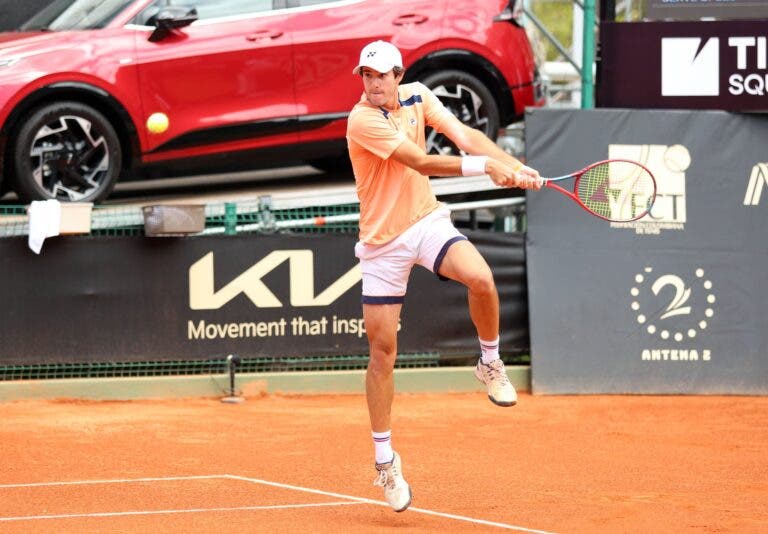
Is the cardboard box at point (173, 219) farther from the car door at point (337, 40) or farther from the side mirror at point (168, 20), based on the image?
the side mirror at point (168, 20)

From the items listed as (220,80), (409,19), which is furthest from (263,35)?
(409,19)

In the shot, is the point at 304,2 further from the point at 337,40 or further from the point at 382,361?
the point at 382,361

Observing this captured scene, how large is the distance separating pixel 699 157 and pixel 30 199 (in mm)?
5566

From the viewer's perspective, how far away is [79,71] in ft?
35.4

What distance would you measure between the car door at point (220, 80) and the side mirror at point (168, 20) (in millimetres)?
51

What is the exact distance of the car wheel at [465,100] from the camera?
11.6 meters

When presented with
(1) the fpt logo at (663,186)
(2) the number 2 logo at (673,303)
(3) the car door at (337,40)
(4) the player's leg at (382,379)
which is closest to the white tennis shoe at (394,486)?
(4) the player's leg at (382,379)

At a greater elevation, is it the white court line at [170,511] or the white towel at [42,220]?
the white towel at [42,220]

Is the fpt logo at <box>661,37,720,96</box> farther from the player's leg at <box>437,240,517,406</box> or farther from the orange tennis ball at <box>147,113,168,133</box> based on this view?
the player's leg at <box>437,240,517,406</box>

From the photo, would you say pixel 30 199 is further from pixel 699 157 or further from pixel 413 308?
pixel 699 157

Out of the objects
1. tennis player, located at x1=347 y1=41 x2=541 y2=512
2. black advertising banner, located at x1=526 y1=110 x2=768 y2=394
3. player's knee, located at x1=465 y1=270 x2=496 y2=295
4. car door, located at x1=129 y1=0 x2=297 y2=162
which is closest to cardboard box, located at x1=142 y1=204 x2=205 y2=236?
car door, located at x1=129 y1=0 x2=297 y2=162

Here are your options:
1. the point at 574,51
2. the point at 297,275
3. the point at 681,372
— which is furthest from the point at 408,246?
the point at 574,51

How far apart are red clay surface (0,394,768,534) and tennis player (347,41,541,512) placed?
0.65 m

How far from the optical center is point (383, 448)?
704cm
